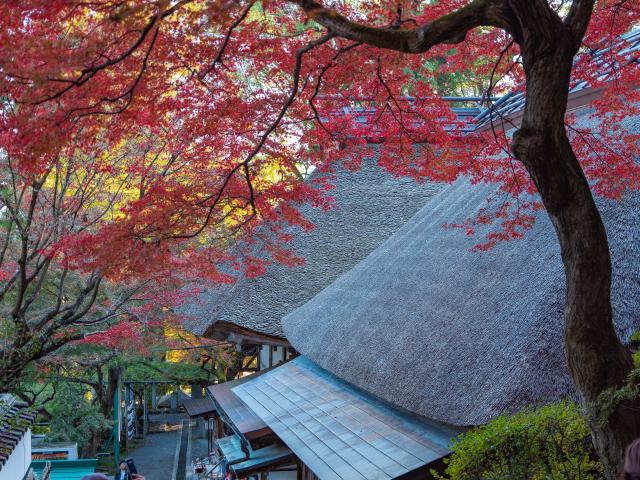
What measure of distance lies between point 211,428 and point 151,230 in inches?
469

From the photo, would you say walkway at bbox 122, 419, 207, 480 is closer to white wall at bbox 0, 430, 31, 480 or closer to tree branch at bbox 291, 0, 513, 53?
white wall at bbox 0, 430, 31, 480

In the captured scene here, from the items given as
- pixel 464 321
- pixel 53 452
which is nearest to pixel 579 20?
pixel 464 321

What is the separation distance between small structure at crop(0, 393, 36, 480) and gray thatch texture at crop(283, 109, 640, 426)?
3147 millimetres

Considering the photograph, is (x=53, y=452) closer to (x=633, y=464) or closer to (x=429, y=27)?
(x=429, y=27)

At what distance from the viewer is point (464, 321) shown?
5.36 m

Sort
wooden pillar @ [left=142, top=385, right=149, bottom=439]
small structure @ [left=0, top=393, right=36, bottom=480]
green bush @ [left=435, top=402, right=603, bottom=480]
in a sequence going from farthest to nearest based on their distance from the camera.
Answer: wooden pillar @ [left=142, top=385, right=149, bottom=439]
small structure @ [left=0, top=393, right=36, bottom=480]
green bush @ [left=435, top=402, right=603, bottom=480]

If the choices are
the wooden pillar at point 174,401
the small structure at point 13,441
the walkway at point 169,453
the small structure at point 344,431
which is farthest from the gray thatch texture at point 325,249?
the wooden pillar at point 174,401

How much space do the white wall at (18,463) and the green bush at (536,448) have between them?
14.0 feet

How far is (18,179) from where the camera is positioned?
25.0 ft

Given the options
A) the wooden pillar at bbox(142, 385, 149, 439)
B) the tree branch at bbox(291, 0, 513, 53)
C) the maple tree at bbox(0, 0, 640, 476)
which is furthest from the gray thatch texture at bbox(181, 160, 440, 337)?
the wooden pillar at bbox(142, 385, 149, 439)

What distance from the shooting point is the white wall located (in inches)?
248

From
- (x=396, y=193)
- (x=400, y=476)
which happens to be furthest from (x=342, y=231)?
(x=400, y=476)

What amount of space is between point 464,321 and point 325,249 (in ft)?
21.2

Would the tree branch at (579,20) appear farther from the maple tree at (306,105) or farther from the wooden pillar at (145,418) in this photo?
the wooden pillar at (145,418)
